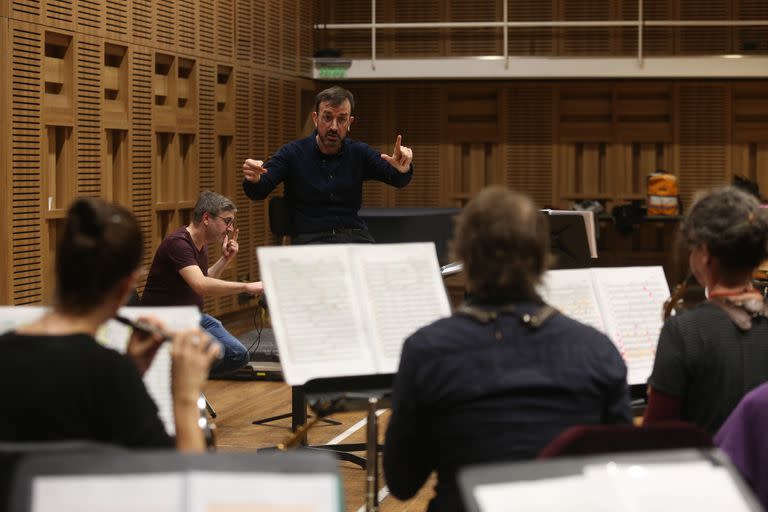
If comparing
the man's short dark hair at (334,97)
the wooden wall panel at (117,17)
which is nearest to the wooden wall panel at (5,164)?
the wooden wall panel at (117,17)

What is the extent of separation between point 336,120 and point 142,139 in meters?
2.74

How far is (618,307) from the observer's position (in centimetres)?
340

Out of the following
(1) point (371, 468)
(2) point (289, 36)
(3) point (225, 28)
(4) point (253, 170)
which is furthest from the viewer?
(2) point (289, 36)

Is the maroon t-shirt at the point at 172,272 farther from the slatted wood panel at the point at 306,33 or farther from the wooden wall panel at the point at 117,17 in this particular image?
the slatted wood panel at the point at 306,33

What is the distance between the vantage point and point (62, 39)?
6.51 m

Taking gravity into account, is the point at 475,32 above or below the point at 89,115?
above

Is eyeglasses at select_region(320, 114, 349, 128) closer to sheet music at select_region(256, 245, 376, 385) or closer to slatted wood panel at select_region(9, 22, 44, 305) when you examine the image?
slatted wood panel at select_region(9, 22, 44, 305)

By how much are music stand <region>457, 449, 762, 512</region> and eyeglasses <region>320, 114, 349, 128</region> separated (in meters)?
3.54

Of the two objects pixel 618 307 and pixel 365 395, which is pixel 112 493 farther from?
pixel 618 307

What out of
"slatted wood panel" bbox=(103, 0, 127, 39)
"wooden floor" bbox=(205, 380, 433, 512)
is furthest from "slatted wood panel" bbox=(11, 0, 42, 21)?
"wooden floor" bbox=(205, 380, 433, 512)

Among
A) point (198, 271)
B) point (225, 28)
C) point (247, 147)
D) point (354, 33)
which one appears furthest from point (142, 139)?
point (354, 33)

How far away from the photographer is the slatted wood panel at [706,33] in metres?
11.4

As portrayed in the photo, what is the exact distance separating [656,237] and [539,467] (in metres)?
10.3

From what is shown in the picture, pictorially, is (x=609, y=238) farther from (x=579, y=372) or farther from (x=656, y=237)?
(x=579, y=372)
